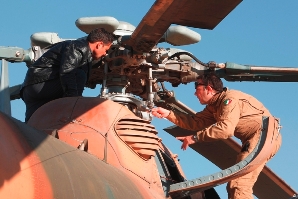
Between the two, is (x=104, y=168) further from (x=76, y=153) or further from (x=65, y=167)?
(x=65, y=167)

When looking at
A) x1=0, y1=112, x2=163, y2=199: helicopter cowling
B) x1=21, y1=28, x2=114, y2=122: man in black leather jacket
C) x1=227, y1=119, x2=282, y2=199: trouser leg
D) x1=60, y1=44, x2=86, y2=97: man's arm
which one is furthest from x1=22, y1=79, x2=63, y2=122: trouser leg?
x1=0, y1=112, x2=163, y2=199: helicopter cowling

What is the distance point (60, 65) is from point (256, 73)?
2.23 metres

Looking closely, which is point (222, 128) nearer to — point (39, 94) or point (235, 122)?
point (235, 122)

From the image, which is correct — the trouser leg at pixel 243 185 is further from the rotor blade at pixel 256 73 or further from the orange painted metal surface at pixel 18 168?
the orange painted metal surface at pixel 18 168

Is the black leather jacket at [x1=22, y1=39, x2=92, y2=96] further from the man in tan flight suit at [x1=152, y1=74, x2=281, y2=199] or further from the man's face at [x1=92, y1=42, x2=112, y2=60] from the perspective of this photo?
the man in tan flight suit at [x1=152, y1=74, x2=281, y2=199]

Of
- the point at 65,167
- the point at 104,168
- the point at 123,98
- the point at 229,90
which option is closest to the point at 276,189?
the point at 229,90

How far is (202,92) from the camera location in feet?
20.0

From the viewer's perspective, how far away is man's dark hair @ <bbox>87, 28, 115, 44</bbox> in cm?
541

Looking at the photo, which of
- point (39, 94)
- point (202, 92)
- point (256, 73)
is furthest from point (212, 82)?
point (39, 94)

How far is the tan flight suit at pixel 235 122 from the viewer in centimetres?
564

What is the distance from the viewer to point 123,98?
598 cm

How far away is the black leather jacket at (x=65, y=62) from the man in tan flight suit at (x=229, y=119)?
0.90 metres

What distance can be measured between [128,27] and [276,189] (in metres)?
2.49

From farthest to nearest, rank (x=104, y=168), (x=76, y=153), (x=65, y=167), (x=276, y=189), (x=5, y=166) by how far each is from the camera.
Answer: (x=276, y=189) → (x=104, y=168) → (x=76, y=153) → (x=65, y=167) → (x=5, y=166)
